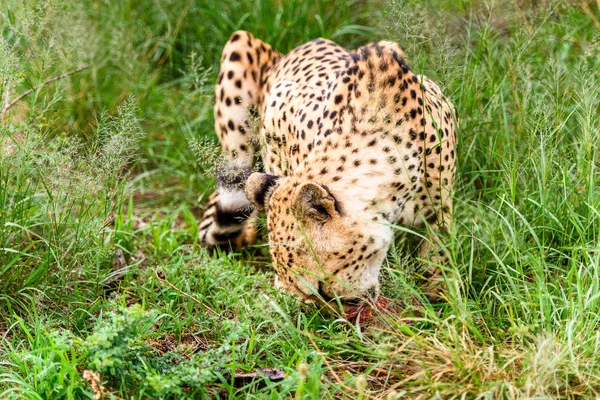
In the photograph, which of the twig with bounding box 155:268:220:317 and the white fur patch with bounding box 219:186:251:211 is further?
the white fur patch with bounding box 219:186:251:211

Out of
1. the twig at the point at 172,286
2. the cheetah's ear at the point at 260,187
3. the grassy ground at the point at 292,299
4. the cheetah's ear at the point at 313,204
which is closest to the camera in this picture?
the grassy ground at the point at 292,299

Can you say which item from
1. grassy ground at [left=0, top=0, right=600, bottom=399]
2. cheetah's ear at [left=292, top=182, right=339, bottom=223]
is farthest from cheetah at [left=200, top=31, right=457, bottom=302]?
grassy ground at [left=0, top=0, right=600, bottom=399]

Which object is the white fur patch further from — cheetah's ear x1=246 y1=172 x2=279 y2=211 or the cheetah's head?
the cheetah's head

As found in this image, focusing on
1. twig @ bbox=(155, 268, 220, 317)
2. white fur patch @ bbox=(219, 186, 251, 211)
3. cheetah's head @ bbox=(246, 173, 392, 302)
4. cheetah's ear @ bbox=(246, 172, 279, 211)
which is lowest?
twig @ bbox=(155, 268, 220, 317)

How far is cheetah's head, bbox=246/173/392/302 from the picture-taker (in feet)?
10.5

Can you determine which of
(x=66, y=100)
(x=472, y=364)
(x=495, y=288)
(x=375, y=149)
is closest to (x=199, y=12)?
(x=66, y=100)

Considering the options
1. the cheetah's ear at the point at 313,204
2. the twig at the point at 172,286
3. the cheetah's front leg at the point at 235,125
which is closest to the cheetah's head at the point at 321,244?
the cheetah's ear at the point at 313,204

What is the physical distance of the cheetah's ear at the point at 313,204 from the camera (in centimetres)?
314

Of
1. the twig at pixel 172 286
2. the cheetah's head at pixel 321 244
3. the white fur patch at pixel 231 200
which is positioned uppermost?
the cheetah's head at pixel 321 244

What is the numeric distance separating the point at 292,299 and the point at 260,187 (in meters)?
0.49

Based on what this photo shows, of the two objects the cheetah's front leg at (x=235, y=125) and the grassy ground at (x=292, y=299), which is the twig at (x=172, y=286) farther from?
the cheetah's front leg at (x=235, y=125)

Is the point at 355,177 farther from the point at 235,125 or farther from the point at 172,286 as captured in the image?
the point at 235,125

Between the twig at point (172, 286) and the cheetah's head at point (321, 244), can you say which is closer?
the cheetah's head at point (321, 244)

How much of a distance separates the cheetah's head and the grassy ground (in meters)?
0.12
